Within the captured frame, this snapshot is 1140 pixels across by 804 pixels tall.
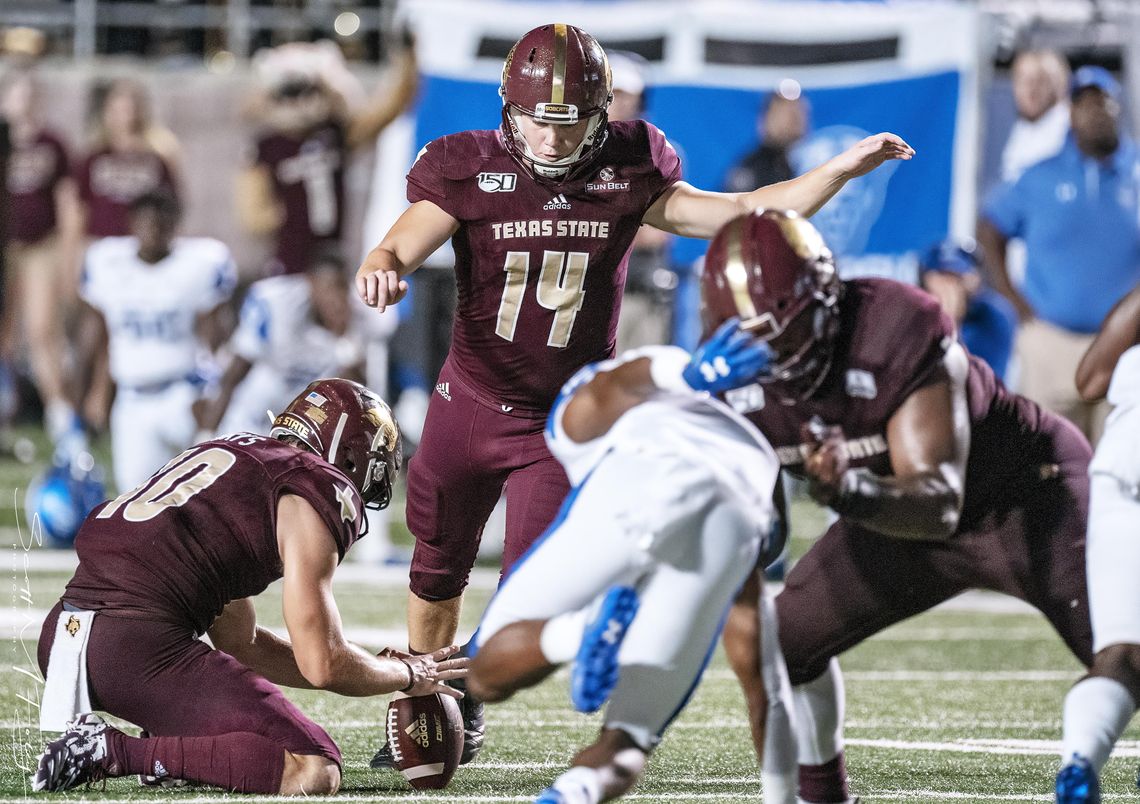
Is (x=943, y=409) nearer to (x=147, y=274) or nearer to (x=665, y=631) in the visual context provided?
(x=665, y=631)

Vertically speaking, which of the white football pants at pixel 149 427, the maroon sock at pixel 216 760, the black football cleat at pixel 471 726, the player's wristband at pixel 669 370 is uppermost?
the player's wristband at pixel 669 370

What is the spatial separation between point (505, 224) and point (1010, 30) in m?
7.19

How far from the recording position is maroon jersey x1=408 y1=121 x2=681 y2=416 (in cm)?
452

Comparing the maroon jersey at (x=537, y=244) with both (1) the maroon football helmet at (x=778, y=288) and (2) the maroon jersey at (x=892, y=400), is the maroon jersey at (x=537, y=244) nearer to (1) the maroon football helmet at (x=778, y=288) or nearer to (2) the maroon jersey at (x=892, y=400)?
(2) the maroon jersey at (x=892, y=400)

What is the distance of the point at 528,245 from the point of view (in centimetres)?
452

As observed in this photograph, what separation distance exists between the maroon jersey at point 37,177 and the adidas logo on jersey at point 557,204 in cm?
818

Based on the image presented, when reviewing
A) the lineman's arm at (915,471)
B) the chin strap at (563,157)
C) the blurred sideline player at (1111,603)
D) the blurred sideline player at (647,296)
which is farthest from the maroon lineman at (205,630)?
the blurred sideline player at (647,296)

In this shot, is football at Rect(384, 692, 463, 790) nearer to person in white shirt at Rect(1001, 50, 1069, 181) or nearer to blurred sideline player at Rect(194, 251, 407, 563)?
blurred sideline player at Rect(194, 251, 407, 563)

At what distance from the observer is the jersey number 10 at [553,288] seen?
453 centimetres

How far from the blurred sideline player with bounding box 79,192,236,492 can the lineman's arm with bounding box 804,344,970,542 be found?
645 cm

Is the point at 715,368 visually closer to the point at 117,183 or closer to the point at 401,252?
the point at 401,252

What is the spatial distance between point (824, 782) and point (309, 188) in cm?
706

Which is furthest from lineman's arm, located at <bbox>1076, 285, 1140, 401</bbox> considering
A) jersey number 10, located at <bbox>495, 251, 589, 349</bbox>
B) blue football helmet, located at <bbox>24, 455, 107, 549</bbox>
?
blue football helmet, located at <bbox>24, 455, 107, 549</bbox>

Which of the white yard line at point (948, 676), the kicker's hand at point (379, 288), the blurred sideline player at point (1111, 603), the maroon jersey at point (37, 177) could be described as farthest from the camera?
the maroon jersey at point (37, 177)
